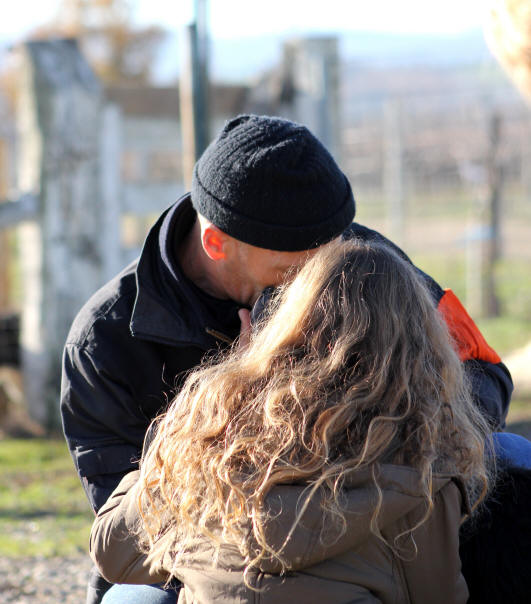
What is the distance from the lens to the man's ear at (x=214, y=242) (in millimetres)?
1953

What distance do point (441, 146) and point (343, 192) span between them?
15.4 meters

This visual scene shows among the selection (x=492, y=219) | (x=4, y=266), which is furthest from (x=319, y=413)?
(x=492, y=219)

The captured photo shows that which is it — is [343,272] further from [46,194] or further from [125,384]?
[46,194]

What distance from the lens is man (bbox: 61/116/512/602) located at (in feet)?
6.16

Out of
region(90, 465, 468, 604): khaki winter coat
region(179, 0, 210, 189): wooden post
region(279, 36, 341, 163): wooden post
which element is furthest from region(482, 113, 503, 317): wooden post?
region(90, 465, 468, 604): khaki winter coat

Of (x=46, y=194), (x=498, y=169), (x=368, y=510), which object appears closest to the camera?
(x=368, y=510)

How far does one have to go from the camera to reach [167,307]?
198cm

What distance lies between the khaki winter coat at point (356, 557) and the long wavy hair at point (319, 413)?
2cm

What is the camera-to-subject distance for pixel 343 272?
1.61m

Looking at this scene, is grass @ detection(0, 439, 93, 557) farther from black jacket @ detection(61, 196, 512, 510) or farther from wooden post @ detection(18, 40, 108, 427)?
black jacket @ detection(61, 196, 512, 510)

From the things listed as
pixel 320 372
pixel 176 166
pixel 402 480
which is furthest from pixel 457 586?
pixel 176 166

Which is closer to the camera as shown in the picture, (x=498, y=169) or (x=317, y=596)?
(x=317, y=596)

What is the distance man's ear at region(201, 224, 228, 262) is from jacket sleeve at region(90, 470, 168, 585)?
0.57m

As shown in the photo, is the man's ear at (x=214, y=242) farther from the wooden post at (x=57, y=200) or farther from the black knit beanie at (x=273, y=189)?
the wooden post at (x=57, y=200)
